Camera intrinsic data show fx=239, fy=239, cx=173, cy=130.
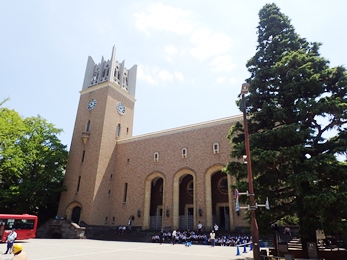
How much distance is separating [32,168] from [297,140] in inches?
956

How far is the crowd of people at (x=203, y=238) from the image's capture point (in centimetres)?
1527

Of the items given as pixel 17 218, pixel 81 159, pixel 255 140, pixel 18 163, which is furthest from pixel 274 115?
pixel 81 159

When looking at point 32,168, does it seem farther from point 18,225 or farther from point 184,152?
point 184,152

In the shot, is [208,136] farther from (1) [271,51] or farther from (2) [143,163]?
(1) [271,51]

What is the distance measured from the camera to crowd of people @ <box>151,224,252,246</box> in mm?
15273

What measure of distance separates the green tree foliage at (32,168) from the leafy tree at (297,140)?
18.8m

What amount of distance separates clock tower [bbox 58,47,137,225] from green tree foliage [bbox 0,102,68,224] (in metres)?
1.38

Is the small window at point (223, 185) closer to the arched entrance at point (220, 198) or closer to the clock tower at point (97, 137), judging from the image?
the arched entrance at point (220, 198)

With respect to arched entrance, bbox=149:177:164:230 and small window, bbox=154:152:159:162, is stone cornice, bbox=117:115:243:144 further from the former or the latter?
arched entrance, bbox=149:177:164:230

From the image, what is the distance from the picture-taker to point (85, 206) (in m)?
22.8

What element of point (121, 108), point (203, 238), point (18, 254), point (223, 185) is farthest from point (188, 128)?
point (18, 254)

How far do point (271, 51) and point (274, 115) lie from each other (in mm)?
3351

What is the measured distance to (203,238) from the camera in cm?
1698

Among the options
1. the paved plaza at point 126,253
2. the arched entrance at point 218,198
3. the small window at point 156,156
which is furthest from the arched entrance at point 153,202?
the paved plaza at point 126,253
